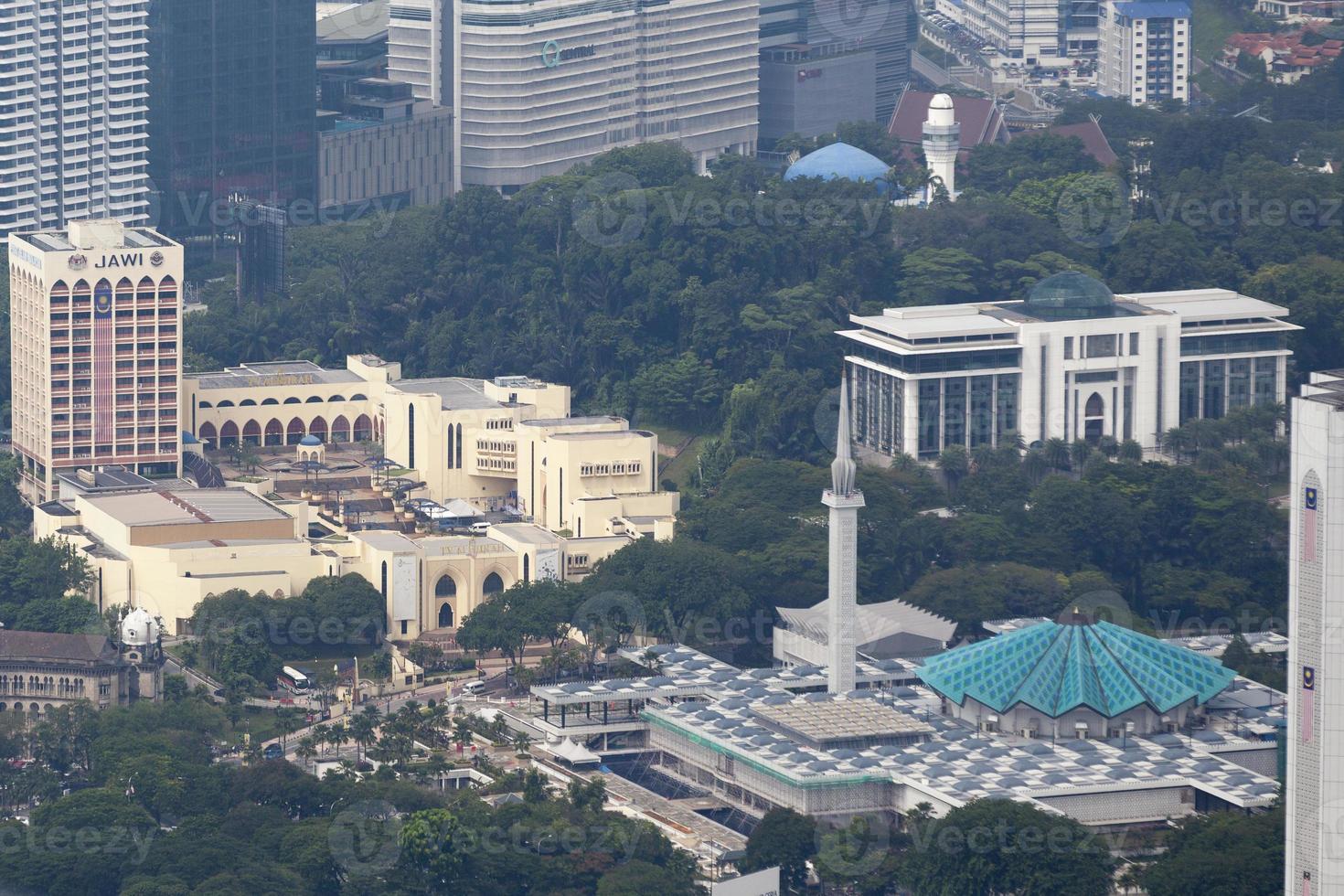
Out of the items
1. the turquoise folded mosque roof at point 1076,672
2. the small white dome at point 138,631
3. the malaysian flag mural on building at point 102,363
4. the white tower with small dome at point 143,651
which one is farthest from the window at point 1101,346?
the small white dome at point 138,631

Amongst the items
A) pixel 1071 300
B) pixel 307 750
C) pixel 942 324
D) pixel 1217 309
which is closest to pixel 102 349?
pixel 942 324

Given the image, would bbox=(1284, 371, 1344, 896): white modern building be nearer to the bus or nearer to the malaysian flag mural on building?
the bus

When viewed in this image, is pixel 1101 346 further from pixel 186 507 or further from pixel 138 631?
pixel 138 631

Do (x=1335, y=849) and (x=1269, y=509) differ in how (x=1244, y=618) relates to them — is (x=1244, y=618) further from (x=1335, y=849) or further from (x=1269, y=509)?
(x=1335, y=849)

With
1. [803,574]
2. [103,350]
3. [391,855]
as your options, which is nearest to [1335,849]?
[391,855]

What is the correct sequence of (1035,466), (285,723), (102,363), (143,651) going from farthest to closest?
1. (102,363)
2. (1035,466)
3. (143,651)
4. (285,723)

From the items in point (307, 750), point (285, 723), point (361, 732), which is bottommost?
point (307, 750)
